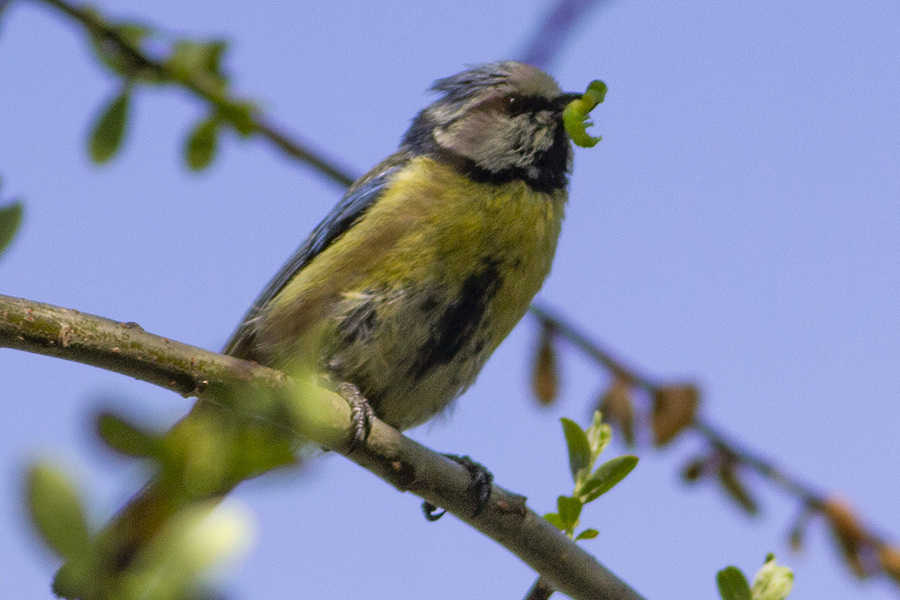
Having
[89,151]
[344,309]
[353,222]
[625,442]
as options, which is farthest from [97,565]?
[353,222]

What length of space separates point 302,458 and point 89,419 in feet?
0.54

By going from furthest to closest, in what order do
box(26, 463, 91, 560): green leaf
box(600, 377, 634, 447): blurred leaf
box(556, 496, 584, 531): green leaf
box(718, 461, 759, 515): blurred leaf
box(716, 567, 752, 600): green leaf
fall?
box(600, 377, 634, 447): blurred leaf < box(718, 461, 759, 515): blurred leaf < box(556, 496, 584, 531): green leaf < box(716, 567, 752, 600): green leaf < box(26, 463, 91, 560): green leaf

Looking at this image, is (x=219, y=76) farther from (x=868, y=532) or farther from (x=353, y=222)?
(x=868, y=532)

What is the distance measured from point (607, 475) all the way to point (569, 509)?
0.48ft

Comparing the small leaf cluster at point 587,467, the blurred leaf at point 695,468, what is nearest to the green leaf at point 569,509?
the small leaf cluster at point 587,467

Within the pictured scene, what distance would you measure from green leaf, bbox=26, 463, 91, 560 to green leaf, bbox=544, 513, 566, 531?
5.70ft

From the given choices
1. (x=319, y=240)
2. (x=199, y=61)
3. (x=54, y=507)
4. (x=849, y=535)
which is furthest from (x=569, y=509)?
(x=319, y=240)

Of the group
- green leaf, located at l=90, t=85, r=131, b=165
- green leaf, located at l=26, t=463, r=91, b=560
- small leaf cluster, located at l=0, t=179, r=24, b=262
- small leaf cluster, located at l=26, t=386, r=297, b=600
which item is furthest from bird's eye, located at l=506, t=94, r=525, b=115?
green leaf, located at l=26, t=463, r=91, b=560

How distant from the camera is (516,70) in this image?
413 centimetres

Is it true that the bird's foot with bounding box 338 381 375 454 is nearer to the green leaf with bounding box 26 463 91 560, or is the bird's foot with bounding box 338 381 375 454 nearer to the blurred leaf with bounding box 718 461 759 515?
the blurred leaf with bounding box 718 461 759 515

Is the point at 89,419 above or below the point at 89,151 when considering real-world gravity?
above

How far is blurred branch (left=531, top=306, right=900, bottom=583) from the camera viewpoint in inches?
99.7

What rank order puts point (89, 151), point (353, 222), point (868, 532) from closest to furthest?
point (89, 151) < point (868, 532) < point (353, 222)

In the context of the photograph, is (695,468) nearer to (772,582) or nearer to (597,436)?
(597,436)
